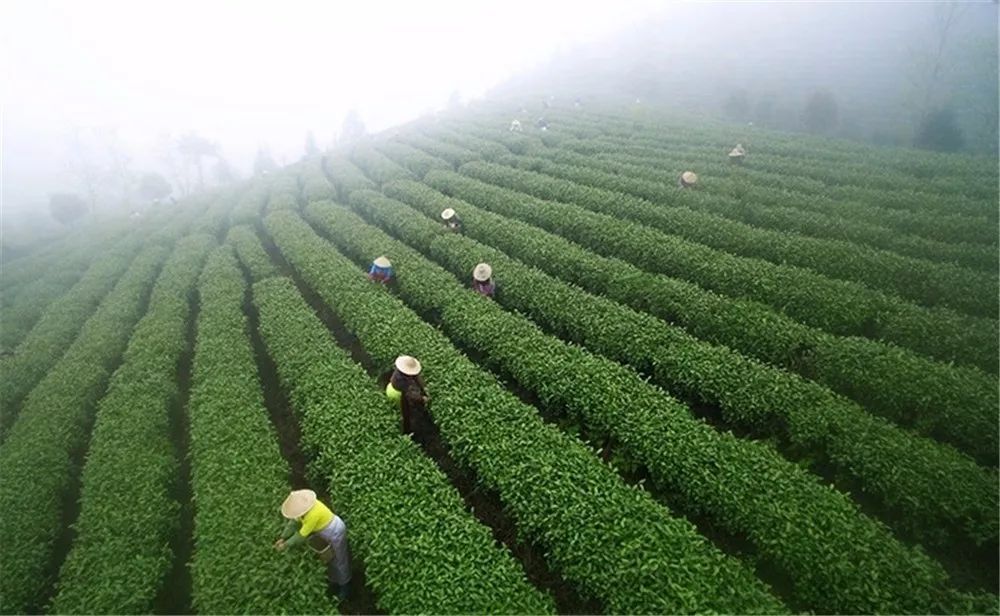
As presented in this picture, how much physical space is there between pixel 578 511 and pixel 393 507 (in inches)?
132

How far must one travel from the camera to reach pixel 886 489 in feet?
29.9

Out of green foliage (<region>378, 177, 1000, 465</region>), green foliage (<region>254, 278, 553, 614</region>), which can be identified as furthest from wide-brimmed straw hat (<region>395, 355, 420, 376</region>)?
green foliage (<region>378, 177, 1000, 465</region>)

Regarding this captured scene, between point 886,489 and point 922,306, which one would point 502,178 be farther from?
point 886,489

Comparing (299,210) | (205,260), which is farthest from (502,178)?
(205,260)

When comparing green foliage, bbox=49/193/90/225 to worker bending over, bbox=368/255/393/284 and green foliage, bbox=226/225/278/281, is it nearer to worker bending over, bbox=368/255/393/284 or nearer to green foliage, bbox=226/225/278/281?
green foliage, bbox=226/225/278/281

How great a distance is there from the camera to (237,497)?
33.9 ft

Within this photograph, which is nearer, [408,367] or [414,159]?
[408,367]

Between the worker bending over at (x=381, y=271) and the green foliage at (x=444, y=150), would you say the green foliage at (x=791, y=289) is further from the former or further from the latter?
the green foliage at (x=444, y=150)

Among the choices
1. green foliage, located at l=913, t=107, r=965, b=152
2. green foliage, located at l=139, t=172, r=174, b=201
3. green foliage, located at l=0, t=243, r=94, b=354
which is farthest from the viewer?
green foliage, located at l=139, t=172, r=174, b=201

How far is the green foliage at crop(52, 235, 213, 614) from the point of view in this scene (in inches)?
361

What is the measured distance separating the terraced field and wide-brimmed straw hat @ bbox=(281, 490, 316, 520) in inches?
32.3

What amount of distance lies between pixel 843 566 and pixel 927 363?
609cm

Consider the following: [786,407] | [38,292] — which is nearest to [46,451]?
[786,407]

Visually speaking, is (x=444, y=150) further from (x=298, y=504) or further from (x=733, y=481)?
(x=733, y=481)
